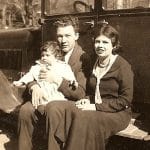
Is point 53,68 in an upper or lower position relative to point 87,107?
upper

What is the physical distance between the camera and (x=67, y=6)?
478 cm

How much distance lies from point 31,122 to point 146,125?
1.16m

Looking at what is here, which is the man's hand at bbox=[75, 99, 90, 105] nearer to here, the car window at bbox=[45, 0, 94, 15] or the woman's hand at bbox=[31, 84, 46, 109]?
the woman's hand at bbox=[31, 84, 46, 109]

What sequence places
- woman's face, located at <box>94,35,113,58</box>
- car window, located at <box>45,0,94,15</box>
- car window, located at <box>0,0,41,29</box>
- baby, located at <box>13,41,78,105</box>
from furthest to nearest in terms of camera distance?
car window, located at <box>0,0,41,29</box> → car window, located at <box>45,0,94,15</box> → baby, located at <box>13,41,78,105</box> → woman's face, located at <box>94,35,113,58</box>

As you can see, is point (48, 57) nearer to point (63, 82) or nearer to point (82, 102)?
point (63, 82)

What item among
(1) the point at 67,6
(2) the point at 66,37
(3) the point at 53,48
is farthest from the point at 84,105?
(1) the point at 67,6

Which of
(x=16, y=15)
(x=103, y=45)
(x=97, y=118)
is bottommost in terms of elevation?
(x=97, y=118)

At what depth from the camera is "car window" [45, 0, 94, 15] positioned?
4547 millimetres

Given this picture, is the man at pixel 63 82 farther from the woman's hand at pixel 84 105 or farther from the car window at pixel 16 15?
the car window at pixel 16 15

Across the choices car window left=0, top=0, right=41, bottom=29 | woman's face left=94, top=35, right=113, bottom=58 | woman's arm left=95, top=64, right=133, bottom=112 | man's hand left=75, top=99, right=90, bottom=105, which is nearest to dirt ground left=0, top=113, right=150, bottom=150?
woman's arm left=95, top=64, right=133, bottom=112

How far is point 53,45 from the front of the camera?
3.78m

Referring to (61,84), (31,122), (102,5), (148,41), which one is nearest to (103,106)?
(61,84)

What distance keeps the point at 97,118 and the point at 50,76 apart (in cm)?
71

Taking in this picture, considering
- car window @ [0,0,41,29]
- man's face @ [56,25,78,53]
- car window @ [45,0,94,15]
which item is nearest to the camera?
man's face @ [56,25,78,53]
